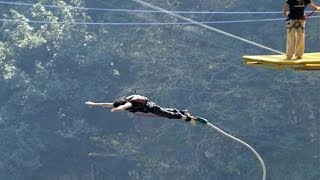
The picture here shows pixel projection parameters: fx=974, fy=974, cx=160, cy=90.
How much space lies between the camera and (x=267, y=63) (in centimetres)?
1138

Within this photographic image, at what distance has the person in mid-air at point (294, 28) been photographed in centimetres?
1168

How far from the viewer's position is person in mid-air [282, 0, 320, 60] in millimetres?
11680

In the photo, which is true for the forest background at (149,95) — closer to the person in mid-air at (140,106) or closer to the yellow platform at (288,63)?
the yellow platform at (288,63)

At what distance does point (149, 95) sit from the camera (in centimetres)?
3403

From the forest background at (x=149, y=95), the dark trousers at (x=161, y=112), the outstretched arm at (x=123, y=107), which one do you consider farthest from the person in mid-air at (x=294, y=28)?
the forest background at (x=149, y=95)

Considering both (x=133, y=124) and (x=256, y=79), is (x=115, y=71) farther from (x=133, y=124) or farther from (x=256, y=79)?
(x=256, y=79)

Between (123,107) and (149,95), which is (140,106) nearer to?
(123,107)

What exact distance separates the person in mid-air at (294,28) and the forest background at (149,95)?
20.4 m

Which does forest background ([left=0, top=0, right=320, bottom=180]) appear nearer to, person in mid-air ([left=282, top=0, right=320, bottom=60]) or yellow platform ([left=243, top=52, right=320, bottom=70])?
person in mid-air ([left=282, top=0, right=320, bottom=60])

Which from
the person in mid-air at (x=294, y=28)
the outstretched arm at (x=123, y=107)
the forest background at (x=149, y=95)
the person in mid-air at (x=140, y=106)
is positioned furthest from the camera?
the forest background at (x=149, y=95)

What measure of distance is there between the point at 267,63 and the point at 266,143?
70.2ft

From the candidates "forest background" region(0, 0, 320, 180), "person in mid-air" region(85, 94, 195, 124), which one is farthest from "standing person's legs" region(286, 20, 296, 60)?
"forest background" region(0, 0, 320, 180)

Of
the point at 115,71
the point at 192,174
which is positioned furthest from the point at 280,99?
the point at 115,71

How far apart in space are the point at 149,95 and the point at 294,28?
22.4 meters
